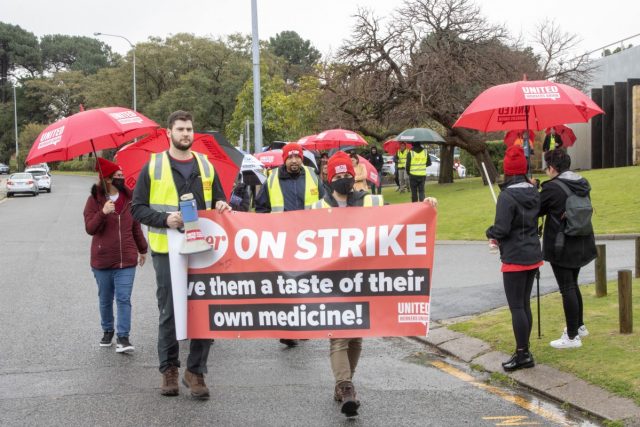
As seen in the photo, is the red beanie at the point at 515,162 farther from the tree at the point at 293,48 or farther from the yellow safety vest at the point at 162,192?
the tree at the point at 293,48

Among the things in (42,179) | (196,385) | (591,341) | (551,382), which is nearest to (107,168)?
(196,385)

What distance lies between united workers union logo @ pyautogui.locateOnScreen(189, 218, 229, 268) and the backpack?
2.81 meters

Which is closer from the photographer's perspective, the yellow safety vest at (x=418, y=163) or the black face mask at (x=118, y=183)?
the black face mask at (x=118, y=183)

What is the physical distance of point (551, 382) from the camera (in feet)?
20.1

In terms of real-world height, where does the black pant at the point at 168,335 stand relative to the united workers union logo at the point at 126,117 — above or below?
below

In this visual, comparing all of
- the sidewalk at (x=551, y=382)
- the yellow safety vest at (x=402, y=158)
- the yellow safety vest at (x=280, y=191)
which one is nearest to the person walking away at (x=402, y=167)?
the yellow safety vest at (x=402, y=158)

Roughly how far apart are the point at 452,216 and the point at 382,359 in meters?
12.8

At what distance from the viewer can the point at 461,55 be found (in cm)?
2877

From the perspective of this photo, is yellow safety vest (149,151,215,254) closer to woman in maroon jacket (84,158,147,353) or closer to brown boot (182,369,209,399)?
brown boot (182,369,209,399)

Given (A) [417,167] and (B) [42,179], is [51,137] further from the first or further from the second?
(B) [42,179]

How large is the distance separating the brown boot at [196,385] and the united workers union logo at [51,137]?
2334mm

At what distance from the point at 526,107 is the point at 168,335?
446 cm

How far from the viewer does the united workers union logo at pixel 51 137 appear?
6895 millimetres

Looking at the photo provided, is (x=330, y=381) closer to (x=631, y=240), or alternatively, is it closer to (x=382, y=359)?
(x=382, y=359)
